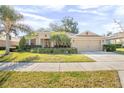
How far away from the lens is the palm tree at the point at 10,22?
18.4 m

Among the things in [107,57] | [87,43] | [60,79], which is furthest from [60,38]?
[60,79]

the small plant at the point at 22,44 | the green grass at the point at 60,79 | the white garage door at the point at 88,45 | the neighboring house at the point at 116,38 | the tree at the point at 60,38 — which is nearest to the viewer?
the green grass at the point at 60,79

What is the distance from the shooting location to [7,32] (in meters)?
20.7

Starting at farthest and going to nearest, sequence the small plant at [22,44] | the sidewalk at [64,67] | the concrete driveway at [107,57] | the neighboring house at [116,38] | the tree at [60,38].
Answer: the neighboring house at [116,38]
the small plant at [22,44]
the tree at [60,38]
the concrete driveway at [107,57]
the sidewalk at [64,67]

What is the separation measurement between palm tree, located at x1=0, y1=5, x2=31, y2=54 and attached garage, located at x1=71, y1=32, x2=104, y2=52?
7377mm

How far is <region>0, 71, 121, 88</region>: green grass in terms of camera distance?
727 cm

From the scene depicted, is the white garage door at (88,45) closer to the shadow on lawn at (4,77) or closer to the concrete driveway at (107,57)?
the concrete driveway at (107,57)

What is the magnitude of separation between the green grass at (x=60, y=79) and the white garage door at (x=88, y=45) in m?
17.0

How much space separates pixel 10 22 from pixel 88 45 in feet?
33.0

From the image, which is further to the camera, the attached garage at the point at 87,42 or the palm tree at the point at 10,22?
the attached garage at the point at 87,42

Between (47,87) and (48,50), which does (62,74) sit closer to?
(47,87)

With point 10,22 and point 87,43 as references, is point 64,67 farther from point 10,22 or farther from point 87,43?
point 87,43

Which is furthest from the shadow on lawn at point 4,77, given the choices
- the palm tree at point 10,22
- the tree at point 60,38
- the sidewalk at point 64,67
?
the tree at point 60,38
